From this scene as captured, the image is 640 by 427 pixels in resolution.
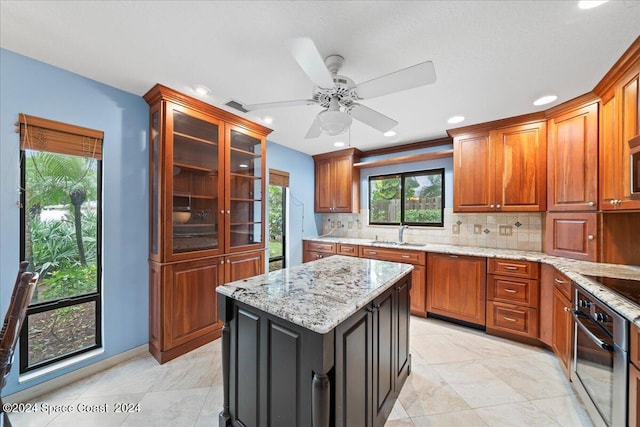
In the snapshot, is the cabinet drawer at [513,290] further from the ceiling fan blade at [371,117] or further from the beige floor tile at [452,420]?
the ceiling fan blade at [371,117]

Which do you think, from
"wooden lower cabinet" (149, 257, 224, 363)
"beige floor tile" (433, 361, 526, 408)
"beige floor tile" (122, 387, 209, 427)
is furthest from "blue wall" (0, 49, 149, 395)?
"beige floor tile" (433, 361, 526, 408)

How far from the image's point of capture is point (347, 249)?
3869 mm

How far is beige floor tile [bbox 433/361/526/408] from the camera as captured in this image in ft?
5.96

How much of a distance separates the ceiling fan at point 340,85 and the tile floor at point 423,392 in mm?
2077

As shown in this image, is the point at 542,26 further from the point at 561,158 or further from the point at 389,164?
the point at 389,164

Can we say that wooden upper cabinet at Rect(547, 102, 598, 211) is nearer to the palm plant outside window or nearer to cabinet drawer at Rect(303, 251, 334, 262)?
cabinet drawer at Rect(303, 251, 334, 262)

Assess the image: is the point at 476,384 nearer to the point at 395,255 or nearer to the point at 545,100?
the point at 395,255

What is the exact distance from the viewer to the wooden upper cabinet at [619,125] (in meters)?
1.69

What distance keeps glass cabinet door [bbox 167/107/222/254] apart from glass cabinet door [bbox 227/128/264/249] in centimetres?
17

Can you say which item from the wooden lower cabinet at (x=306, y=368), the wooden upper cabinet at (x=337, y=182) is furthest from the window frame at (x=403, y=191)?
the wooden lower cabinet at (x=306, y=368)

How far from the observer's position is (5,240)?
66.2 inches

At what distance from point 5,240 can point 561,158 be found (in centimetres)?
469

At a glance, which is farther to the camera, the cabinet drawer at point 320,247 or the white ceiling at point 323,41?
the cabinet drawer at point 320,247

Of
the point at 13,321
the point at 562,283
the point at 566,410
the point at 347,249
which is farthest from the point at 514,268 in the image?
the point at 13,321
